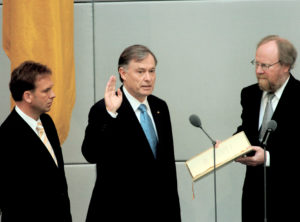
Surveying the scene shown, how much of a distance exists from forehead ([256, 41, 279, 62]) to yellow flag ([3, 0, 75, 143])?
1.27 metres

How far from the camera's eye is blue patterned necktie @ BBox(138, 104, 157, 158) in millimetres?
3094

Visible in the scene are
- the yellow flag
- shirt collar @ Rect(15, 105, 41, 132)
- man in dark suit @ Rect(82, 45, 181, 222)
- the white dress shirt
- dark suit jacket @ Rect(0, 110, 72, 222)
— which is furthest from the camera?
the yellow flag

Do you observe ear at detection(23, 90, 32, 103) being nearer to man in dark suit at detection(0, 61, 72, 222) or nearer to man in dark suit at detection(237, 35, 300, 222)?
man in dark suit at detection(0, 61, 72, 222)

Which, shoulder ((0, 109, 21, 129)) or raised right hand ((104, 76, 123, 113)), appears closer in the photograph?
shoulder ((0, 109, 21, 129))

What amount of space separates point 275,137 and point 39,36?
1.59 m

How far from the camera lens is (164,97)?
4.29 m

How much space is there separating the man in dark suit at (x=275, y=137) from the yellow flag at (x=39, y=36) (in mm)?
1231

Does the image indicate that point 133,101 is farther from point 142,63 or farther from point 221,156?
point 221,156

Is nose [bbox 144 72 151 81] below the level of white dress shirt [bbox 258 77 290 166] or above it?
above

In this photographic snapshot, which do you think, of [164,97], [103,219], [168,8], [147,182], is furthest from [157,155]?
[168,8]

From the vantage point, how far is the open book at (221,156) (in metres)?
2.83

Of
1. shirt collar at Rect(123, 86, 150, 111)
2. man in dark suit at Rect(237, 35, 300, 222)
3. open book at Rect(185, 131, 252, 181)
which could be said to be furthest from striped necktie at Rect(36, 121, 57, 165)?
man in dark suit at Rect(237, 35, 300, 222)

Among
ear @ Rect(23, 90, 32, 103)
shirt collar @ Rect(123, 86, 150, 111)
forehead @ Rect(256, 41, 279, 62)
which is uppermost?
forehead @ Rect(256, 41, 279, 62)

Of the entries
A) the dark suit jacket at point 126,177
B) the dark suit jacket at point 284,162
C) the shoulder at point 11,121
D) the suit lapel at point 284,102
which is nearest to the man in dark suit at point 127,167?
the dark suit jacket at point 126,177
